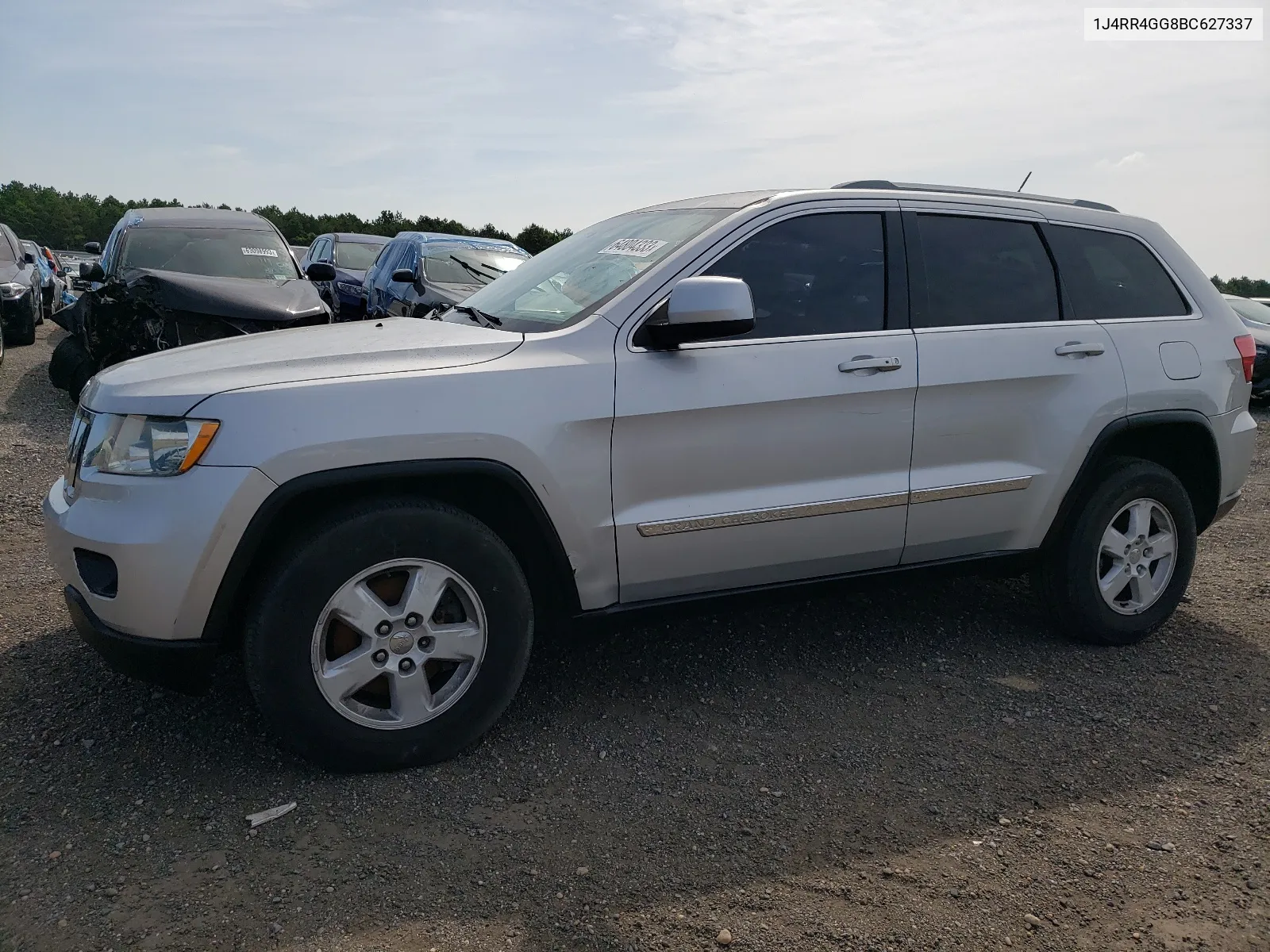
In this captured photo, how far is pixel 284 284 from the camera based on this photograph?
28.4 feet

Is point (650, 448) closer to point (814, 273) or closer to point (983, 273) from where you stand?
point (814, 273)

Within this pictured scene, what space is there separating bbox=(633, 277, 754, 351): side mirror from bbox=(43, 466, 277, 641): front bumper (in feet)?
4.31

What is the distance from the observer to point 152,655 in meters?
2.91

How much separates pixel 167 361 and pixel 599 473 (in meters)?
1.46

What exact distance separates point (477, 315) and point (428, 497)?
1.00 metres

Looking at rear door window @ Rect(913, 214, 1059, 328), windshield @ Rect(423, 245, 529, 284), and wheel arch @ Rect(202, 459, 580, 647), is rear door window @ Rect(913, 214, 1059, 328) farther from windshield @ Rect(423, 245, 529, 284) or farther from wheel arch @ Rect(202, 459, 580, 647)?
windshield @ Rect(423, 245, 529, 284)

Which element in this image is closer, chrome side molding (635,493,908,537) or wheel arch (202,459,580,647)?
wheel arch (202,459,580,647)

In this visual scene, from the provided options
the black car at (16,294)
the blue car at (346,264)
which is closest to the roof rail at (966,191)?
the blue car at (346,264)

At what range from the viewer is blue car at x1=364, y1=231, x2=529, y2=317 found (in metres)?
9.64

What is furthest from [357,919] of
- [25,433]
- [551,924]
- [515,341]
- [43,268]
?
[43,268]

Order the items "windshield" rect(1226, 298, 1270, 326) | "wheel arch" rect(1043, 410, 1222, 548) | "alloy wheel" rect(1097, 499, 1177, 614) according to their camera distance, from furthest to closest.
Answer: "windshield" rect(1226, 298, 1270, 326) < "alloy wheel" rect(1097, 499, 1177, 614) < "wheel arch" rect(1043, 410, 1222, 548)

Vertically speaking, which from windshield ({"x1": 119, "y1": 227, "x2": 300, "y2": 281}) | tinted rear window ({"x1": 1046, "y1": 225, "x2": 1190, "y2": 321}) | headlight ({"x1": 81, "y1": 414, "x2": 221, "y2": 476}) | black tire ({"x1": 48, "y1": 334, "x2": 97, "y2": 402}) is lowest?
black tire ({"x1": 48, "y1": 334, "x2": 97, "y2": 402})

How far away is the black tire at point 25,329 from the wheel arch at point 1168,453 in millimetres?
12638

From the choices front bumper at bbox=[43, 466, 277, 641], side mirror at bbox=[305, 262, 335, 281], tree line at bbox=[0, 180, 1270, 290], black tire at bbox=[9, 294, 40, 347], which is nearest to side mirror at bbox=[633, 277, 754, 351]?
front bumper at bbox=[43, 466, 277, 641]
